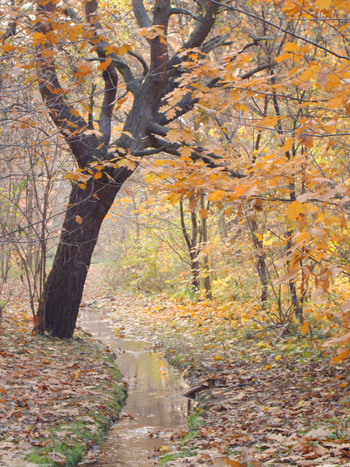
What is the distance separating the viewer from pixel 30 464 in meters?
3.39

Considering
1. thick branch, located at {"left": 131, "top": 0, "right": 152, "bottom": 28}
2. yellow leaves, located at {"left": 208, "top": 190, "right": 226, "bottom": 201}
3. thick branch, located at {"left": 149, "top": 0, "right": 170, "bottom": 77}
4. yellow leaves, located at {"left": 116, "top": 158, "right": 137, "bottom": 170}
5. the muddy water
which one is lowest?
the muddy water

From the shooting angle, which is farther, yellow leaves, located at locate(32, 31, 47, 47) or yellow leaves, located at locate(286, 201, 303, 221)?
yellow leaves, located at locate(32, 31, 47, 47)

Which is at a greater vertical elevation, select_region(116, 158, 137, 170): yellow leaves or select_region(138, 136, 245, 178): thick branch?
select_region(138, 136, 245, 178): thick branch

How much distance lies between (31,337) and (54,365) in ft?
5.05

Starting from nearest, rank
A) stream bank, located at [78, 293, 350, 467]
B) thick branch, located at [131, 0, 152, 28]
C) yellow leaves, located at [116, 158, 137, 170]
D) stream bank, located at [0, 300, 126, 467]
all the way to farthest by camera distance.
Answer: stream bank, located at [78, 293, 350, 467], stream bank, located at [0, 300, 126, 467], yellow leaves, located at [116, 158, 137, 170], thick branch, located at [131, 0, 152, 28]

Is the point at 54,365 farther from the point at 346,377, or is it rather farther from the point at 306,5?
the point at 306,5

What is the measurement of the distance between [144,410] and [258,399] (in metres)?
1.50

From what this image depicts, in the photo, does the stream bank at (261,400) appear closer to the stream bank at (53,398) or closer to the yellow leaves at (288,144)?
the stream bank at (53,398)

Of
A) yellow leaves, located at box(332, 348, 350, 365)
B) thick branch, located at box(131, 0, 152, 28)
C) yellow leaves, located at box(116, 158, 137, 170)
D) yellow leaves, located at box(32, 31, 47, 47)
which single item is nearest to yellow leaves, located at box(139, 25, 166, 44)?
yellow leaves, located at box(32, 31, 47, 47)

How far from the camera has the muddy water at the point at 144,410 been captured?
4.25 m

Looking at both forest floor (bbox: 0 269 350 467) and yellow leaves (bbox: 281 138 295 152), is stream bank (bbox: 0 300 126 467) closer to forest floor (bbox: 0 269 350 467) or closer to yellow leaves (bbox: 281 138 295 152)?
forest floor (bbox: 0 269 350 467)

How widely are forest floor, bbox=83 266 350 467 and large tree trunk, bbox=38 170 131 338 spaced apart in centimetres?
214

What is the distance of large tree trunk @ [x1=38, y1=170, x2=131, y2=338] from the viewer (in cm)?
782

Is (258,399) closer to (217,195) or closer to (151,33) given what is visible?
(217,195)
